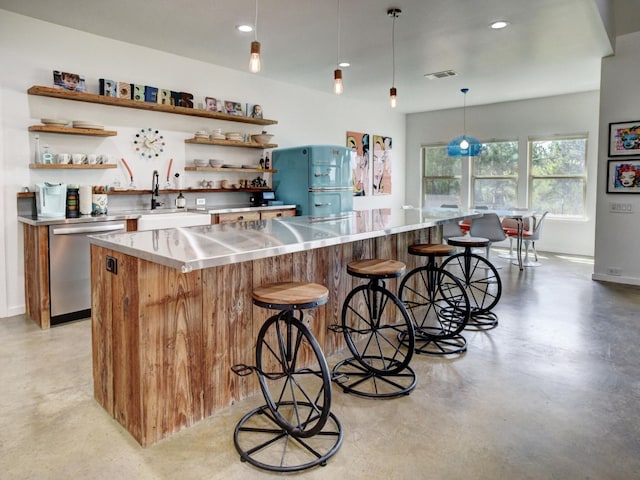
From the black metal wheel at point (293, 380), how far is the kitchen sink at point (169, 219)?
7.08 ft

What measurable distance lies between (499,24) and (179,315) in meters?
3.94

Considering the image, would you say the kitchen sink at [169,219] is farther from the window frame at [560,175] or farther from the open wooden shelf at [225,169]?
the window frame at [560,175]

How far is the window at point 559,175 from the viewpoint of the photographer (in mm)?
7422

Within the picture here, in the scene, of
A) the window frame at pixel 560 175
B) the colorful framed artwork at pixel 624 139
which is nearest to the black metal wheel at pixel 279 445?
the colorful framed artwork at pixel 624 139

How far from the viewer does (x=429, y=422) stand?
7.47ft

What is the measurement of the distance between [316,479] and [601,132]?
18.1 ft

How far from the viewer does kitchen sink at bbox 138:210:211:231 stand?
167 inches

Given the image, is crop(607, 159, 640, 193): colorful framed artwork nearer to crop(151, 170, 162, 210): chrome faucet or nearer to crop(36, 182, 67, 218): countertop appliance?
crop(151, 170, 162, 210): chrome faucet

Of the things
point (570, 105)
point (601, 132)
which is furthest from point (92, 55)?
point (570, 105)

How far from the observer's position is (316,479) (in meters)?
1.84

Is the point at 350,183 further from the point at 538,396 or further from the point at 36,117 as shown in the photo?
the point at 538,396

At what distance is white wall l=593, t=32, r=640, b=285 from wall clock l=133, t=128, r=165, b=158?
5310 mm

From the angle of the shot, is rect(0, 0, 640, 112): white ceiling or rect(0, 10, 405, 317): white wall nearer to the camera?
rect(0, 0, 640, 112): white ceiling

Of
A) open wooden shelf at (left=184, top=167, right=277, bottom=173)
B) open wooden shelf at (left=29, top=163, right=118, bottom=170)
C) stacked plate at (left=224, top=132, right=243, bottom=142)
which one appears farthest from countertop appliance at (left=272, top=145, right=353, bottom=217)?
open wooden shelf at (left=29, top=163, right=118, bottom=170)
